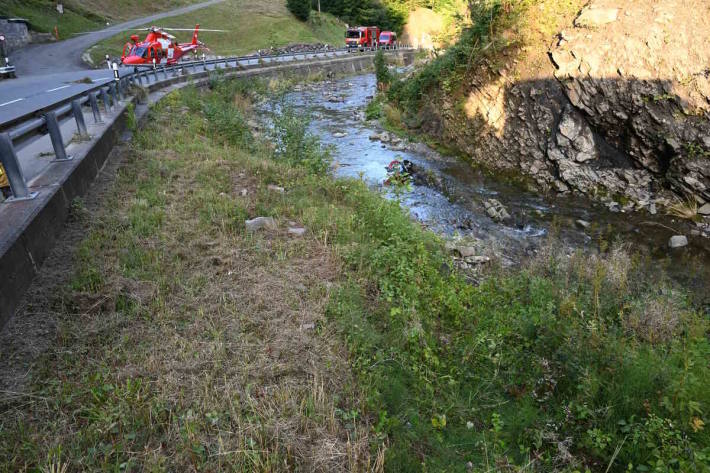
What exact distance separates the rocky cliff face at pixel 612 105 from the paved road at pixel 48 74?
13.5 meters

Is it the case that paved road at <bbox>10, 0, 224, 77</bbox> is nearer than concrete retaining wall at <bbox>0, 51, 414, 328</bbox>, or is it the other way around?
concrete retaining wall at <bbox>0, 51, 414, 328</bbox>

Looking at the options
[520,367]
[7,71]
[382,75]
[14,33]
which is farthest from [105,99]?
[14,33]

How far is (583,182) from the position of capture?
38.3ft

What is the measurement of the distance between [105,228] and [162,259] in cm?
129

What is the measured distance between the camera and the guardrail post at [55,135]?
20.6 feet

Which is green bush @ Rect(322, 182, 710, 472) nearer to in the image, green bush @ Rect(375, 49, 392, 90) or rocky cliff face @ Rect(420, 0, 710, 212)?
rocky cliff face @ Rect(420, 0, 710, 212)

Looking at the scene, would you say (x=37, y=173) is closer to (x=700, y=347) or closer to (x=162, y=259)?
(x=162, y=259)

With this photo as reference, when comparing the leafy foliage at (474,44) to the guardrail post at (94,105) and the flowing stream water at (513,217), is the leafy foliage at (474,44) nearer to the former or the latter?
the flowing stream water at (513,217)

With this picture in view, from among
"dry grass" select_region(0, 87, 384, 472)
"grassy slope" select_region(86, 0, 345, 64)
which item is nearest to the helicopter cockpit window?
"grassy slope" select_region(86, 0, 345, 64)

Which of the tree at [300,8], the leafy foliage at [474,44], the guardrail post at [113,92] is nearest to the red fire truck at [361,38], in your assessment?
the tree at [300,8]

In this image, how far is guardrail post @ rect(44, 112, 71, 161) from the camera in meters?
6.28

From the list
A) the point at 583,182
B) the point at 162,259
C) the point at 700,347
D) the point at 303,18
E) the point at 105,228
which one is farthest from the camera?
the point at 303,18

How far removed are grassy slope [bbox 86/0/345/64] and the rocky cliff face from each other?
111 ft

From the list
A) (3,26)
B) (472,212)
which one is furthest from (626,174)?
(3,26)
